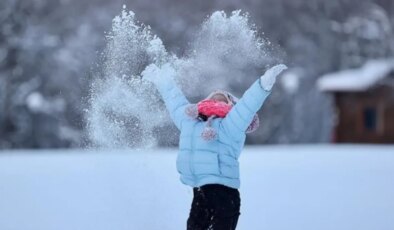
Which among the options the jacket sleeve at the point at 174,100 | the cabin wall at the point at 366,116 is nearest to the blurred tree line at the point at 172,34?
the cabin wall at the point at 366,116

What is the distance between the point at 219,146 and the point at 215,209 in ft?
1.17

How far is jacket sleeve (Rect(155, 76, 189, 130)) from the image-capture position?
4.59m

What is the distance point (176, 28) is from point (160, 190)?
1976 centimetres

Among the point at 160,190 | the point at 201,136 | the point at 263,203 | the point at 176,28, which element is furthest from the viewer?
the point at 176,28

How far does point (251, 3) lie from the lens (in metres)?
28.1

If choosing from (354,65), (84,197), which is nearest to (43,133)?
(354,65)

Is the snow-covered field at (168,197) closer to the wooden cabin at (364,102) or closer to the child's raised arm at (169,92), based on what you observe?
the child's raised arm at (169,92)

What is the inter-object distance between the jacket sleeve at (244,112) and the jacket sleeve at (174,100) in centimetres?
29

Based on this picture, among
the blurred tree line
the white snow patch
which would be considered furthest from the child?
the white snow patch

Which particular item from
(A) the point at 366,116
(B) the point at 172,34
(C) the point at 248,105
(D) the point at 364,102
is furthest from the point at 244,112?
(A) the point at 366,116

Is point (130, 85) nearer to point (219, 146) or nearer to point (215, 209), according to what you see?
point (219, 146)

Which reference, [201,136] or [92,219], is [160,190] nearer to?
[92,219]

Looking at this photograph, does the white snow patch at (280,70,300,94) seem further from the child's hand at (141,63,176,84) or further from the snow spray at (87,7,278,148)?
the child's hand at (141,63,176,84)

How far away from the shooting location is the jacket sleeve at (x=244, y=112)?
426 centimetres
